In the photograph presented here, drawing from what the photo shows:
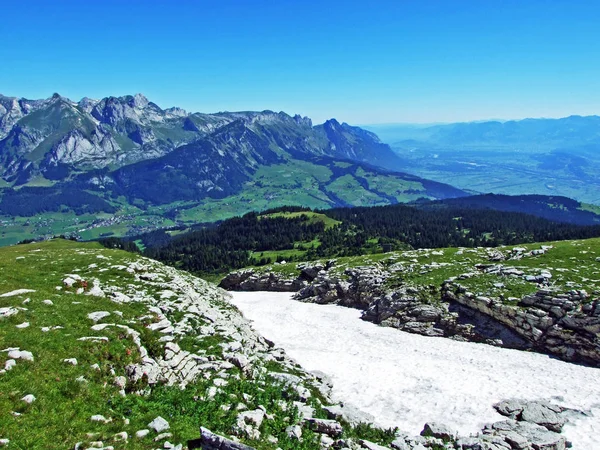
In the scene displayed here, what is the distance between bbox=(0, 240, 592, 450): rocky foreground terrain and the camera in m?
15.1

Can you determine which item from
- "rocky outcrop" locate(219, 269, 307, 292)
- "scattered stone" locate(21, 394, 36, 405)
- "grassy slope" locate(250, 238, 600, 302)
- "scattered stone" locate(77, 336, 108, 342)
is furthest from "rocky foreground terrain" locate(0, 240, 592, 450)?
"rocky outcrop" locate(219, 269, 307, 292)

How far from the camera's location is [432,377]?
116ft

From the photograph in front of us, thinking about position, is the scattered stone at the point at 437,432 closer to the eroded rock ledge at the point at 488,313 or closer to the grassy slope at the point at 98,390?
the grassy slope at the point at 98,390

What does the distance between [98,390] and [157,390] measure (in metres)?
3.25

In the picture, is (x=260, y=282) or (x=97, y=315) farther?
(x=260, y=282)

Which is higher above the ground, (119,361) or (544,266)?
(119,361)

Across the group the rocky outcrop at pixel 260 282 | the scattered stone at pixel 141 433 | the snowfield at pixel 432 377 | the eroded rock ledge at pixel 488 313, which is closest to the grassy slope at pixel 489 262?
the eroded rock ledge at pixel 488 313

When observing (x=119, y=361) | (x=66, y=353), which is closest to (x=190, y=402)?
(x=119, y=361)

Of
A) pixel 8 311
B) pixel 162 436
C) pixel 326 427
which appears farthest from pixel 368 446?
pixel 8 311

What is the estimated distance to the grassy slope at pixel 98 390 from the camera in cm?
1458

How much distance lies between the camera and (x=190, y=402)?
61.9ft

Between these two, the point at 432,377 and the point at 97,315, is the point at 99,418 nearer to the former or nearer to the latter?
the point at 97,315

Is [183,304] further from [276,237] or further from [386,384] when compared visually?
[276,237]

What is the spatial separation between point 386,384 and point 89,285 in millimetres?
29450
